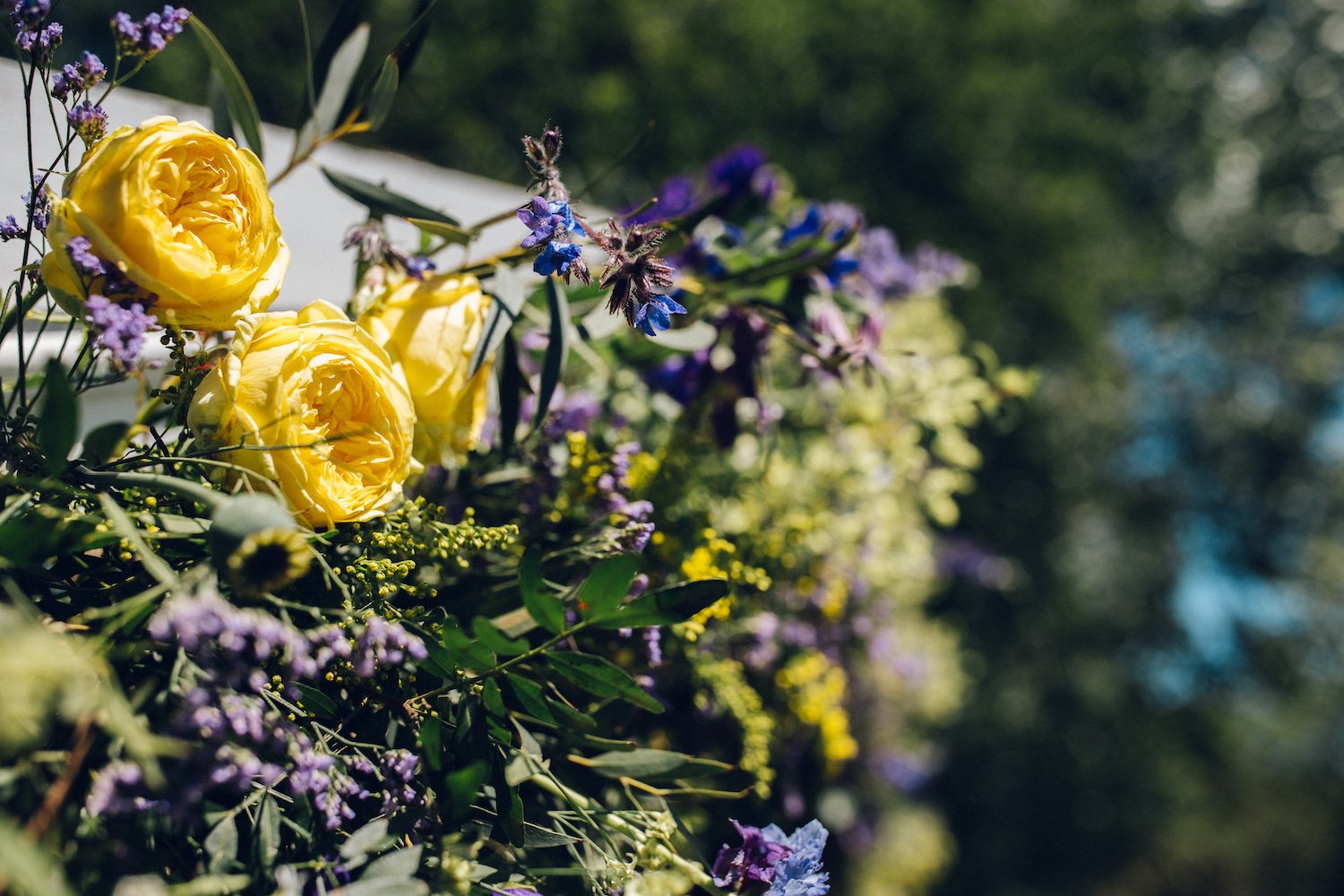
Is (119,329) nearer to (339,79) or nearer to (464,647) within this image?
(464,647)

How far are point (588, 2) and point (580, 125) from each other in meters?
0.54

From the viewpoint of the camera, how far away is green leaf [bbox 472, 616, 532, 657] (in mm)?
417

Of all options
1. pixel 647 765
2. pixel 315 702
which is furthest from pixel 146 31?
pixel 647 765

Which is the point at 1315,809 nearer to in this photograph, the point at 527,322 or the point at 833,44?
the point at 833,44

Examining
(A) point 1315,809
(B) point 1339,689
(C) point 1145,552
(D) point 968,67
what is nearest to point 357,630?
(D) point 968,67

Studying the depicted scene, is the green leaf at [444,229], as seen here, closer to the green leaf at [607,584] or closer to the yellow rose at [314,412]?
the yellow rose at [314,412]

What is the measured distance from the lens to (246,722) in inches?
13.1

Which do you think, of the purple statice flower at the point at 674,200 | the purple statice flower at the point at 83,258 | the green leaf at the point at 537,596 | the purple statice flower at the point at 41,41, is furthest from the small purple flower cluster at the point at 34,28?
the purple statice flower at the point at 674,200

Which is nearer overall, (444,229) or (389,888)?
(389,888)

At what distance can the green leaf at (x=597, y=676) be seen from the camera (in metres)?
0.45

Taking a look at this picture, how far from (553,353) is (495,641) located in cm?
22

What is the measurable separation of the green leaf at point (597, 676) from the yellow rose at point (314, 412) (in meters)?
0.14

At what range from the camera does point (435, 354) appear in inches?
20.1

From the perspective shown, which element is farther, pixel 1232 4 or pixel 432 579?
pixel 1232 4
